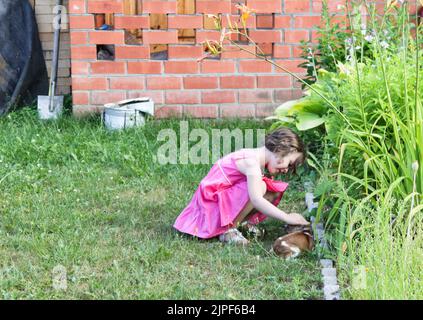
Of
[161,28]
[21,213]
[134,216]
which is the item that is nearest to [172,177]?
[134,216]

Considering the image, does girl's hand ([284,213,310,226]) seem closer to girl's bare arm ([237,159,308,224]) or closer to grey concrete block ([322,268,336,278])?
girl's bare arm ([237,159,308,224])

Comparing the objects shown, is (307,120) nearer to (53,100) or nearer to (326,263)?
(326,263)

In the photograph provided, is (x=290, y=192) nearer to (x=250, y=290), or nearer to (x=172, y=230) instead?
(x=172, y=230)

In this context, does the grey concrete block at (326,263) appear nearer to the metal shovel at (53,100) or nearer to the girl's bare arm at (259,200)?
the girl's bare arm at (259,200)

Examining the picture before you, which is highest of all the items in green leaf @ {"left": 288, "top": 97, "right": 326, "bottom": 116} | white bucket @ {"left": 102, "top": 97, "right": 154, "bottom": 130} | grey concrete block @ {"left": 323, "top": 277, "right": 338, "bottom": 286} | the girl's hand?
green leaf @ {"left": 288, "top": 97, "right": 326, "bottom": 116}

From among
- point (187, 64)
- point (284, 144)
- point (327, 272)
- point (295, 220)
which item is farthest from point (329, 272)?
point (187, 64)

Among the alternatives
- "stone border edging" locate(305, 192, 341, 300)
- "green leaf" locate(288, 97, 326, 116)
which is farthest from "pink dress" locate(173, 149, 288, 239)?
"green leaf" locate(288, 97, 326, 116)

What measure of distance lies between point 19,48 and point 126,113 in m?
1.27

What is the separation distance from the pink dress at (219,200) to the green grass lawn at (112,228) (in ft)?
0.25

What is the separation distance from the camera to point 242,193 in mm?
4402

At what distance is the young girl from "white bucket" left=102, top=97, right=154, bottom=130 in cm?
189

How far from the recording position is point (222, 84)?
6.58m

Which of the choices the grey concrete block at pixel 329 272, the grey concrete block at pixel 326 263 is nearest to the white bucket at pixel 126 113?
the grey concrete block at pixel 326 263

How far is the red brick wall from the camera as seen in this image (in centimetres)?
650
